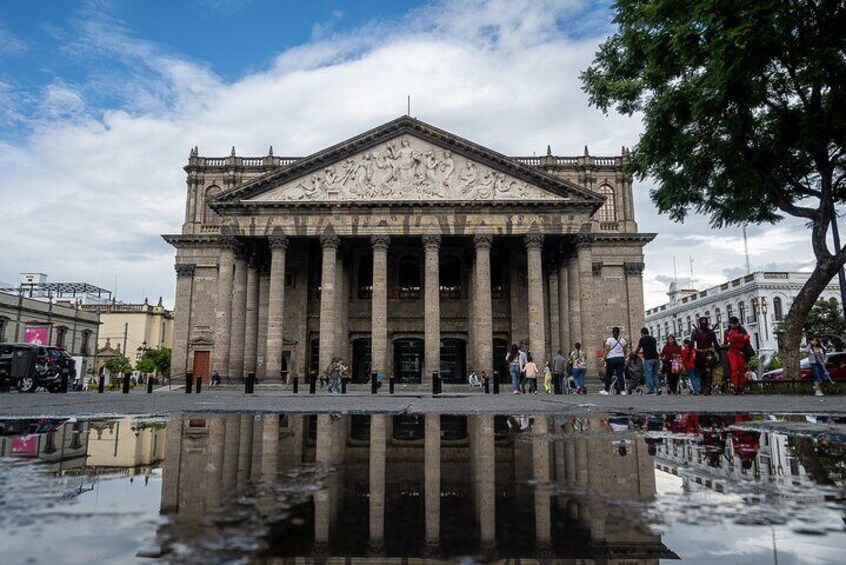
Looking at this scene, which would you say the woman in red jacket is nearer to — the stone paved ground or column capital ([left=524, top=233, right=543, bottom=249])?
the stone paved ground

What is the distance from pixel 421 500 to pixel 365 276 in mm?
33450

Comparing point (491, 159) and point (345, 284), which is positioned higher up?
point (491, 159)

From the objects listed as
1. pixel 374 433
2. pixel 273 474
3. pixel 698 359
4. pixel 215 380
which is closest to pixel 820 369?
pixel 698 359

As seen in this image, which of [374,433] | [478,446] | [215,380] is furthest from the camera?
[215,380]

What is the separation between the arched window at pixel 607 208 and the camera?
37938mm

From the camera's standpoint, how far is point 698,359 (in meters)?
16.0

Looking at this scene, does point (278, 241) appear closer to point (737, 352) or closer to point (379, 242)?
point (379, 242)

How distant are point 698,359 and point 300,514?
16.6m

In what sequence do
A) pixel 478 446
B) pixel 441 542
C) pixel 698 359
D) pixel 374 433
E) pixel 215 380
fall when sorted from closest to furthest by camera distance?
pixel 441 542, pixel 478 446, pixel 374 433, pixel 698 359, pixel 215 380

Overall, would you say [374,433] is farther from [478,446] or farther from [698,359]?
[698,359]

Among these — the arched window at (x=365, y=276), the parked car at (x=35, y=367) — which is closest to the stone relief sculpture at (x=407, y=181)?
the arched window at (x=365, y=276)

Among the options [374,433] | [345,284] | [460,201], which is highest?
[460,201]

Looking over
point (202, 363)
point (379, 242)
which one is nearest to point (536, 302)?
point (379, 242)

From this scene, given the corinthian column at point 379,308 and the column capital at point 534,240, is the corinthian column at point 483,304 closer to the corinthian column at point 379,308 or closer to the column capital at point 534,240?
the column capital at point 534,240
